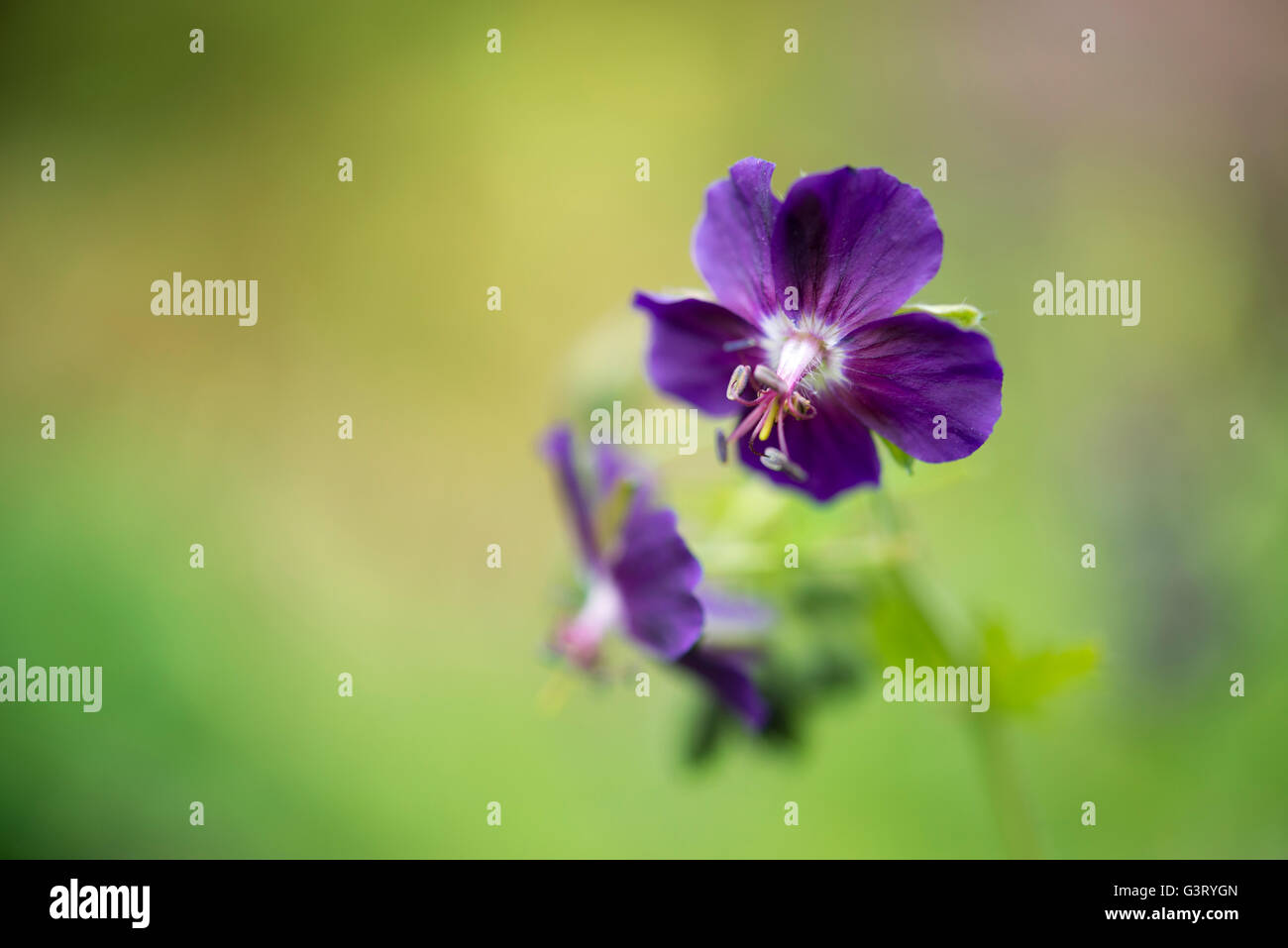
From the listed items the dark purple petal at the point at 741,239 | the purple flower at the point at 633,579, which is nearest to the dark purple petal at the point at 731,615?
the purple flower at the point at 633,579

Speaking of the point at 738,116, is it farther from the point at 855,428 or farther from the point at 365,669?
the point at 855,428

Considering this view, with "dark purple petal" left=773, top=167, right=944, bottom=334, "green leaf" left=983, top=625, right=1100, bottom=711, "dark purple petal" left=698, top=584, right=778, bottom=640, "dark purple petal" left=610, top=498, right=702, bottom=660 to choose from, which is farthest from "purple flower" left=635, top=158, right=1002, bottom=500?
"green leaf" left=983, top=625, right=1100, bottom=711

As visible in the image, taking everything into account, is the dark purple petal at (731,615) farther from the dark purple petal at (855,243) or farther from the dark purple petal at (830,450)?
the dark purple petal at (855,243)

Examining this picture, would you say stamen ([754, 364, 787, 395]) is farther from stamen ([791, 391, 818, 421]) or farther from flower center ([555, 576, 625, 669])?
flower center ([555, 576, 625, 669])

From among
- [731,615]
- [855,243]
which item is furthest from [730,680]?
[855,243]

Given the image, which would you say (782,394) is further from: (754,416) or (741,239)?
(741,239)
